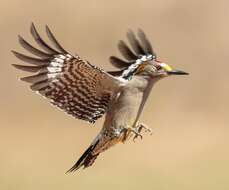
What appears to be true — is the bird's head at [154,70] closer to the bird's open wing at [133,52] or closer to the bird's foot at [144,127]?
the bird's open wing at [133,52]

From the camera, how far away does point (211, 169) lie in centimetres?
1773

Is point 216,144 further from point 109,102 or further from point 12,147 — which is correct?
point 109,102

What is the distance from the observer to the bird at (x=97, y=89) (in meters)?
10.5

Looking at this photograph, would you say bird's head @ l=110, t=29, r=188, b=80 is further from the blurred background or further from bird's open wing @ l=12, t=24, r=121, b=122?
the blurred background

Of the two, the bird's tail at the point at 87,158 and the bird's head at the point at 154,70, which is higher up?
the bird's head at the point at 154,70

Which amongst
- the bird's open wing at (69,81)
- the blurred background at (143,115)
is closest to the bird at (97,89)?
the bird's open wing at (69,81)

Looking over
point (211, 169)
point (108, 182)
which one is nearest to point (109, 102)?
point (108, 182)

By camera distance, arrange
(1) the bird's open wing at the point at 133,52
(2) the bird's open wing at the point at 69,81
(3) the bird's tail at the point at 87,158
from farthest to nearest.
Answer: (1) the bird's open wing at the point at 133,52, (3) the bird's tail at the point at 87,158, (2) the bird's open wing at the point at 69,81

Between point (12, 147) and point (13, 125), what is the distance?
1.80 metres

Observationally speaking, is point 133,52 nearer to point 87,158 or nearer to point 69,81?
point 69,81

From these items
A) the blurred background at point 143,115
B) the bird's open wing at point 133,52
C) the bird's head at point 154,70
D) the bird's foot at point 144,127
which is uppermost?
the blurred background at point 143,115

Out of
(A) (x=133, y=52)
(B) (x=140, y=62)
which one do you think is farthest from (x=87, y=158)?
(A) (x=133, y=52)

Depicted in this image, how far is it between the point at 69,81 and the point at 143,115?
11038 mm

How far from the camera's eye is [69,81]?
10758 mm
